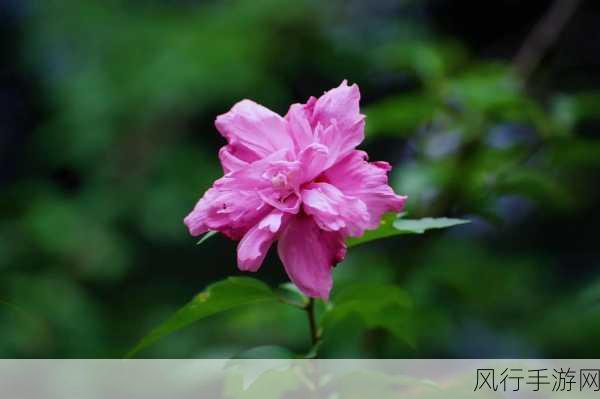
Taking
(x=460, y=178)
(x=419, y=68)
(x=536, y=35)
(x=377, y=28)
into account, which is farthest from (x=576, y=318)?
(x=377, y=28)

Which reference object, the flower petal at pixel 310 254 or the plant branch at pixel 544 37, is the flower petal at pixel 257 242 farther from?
the plant branch at pixel 544 37

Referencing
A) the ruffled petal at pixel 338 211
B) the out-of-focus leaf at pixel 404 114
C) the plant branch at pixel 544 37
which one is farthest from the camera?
the plant branch at pixel 544 37

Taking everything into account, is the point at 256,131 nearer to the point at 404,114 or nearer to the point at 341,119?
the point at 341,119

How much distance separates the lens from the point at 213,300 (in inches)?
26.4

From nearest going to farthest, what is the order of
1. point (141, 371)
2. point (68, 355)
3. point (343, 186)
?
point (343, 186), point (141, 371), point (68, 355)

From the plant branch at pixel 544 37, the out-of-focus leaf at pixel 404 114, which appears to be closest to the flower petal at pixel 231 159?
the out-of-focus leaf at pixel 404 114

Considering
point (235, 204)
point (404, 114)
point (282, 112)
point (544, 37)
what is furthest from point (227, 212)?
point (282, 112)

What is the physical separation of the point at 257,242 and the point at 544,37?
3.81 feet

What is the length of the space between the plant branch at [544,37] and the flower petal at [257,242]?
1.07 metres

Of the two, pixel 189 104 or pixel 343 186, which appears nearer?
pixel 343 186

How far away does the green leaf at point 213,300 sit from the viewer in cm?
66

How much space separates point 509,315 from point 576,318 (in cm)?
30

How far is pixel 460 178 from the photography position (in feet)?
4.15

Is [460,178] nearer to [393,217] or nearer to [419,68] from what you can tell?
[419,68]
